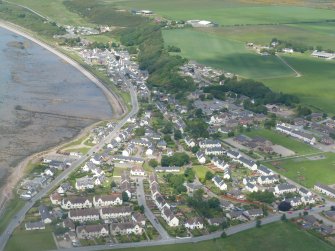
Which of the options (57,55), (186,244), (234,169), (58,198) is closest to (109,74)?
(57,55)

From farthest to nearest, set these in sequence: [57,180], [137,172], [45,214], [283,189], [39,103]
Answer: [39,103]
[137,172]
[57,180]
[283,189]
[45,214]

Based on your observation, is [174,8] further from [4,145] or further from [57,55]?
[4,145]

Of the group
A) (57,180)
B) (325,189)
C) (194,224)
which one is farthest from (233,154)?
(57,180)

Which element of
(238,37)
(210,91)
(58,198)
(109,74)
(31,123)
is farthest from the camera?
(238,37)

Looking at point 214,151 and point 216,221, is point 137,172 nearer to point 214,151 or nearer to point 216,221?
point 214,151

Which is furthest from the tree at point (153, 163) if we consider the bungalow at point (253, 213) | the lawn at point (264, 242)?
the lawn at point (264, 242)

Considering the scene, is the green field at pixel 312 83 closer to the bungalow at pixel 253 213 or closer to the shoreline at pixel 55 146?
the shoreline at pixel 55 146
